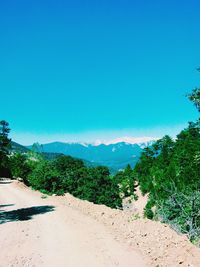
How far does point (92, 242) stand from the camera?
609 inches

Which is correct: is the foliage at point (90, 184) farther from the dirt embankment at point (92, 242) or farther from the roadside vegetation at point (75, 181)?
the dirt embankment at point (92, 242)

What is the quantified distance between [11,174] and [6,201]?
45008mm

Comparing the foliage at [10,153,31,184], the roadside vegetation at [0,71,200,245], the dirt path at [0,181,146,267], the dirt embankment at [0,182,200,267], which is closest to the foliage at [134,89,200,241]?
the roadside vegetation at [0,71,200,245]

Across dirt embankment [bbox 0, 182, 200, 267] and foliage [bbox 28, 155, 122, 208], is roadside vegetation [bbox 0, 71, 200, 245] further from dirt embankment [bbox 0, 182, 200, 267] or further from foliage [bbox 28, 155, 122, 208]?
dirt embankment [bbox 0, 182, 200, 267]

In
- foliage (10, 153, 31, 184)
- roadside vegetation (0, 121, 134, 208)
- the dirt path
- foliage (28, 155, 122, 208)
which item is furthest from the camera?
foliage (10, 153, 31, 184)

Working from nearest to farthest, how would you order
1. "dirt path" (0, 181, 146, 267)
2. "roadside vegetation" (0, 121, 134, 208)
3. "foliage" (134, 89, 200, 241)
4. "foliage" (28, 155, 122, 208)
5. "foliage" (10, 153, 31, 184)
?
"dirt path" (0, 181, 146, 267)
"foliage" (134, 89, 200, 241)
"roadside vegetation" (0, 121, 134, 208)
"foliage" (28, 155, 122, 208)
"foliage" (10, 153, 31, 184)

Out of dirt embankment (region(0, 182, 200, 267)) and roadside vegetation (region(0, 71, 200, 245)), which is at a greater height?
roadside vegetation (region(0, 71, 200, 245))

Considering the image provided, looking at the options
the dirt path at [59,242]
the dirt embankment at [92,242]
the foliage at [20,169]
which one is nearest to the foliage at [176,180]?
the dirt embankment at [92,242]

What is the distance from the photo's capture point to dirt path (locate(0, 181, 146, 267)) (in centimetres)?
1290

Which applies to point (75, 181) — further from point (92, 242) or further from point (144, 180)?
point (144, 180)

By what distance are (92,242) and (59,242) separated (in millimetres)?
1515

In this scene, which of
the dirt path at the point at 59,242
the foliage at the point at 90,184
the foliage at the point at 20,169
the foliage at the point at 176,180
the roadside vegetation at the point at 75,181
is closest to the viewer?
the dirt path at the point at 59,242

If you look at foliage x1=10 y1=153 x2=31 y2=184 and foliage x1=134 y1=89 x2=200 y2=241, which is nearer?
foliage x1=134 y1=89 x2=200 y2=241

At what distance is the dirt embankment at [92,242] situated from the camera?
42.5 ft
